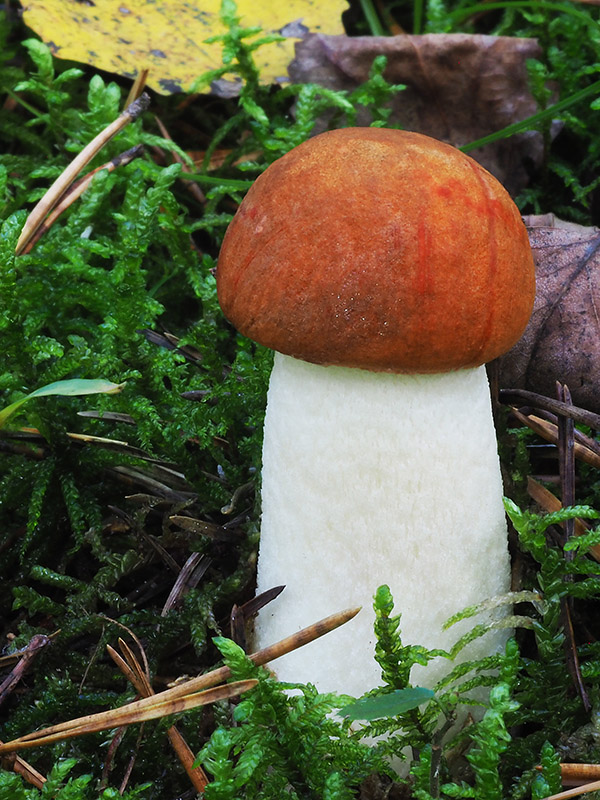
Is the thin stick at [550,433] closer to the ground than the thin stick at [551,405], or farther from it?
closer to the ground

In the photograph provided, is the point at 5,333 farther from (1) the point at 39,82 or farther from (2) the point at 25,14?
(2) the point at 25,14

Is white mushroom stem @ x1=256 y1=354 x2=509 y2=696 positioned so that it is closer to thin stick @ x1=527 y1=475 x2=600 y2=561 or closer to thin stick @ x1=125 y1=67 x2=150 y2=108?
thin stick @ x1=527 y1=475 x2=600 y2=561

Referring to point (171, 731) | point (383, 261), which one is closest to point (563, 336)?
point (383, 261)

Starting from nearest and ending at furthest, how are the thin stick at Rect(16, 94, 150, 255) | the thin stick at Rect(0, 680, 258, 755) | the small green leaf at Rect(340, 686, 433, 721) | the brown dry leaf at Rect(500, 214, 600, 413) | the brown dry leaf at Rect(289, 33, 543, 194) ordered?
the small green leaf at Rect(340, 686, 433, 721) < the thin stick at Rect(0, 680, 258, 755) < the brown dry leaf at Rect(500, 214, 600, 413) < the thin stick at Rect(16, 94, 150, 255) < the brown dry leaf at Rect(289, 33, 543, 194)

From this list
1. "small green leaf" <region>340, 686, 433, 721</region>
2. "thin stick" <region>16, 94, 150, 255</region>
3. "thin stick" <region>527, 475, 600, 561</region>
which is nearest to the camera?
"small green leaf" <region>340, 686, 433, 721</region>

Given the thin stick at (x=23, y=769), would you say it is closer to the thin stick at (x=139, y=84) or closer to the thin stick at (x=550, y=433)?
the thin stick at (x=550, y=433)

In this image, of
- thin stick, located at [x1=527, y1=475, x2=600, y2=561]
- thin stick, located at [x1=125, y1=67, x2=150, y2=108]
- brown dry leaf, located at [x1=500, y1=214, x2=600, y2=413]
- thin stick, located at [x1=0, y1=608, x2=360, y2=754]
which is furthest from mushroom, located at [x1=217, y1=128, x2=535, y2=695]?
thin stick, located at [x1=125, y1=67, x2=150, y2=108]

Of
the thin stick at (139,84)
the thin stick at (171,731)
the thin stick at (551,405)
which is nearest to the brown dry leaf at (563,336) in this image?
the thin stick at (551,405)
